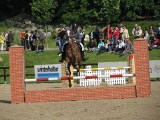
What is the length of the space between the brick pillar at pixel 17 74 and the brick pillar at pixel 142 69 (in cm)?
398

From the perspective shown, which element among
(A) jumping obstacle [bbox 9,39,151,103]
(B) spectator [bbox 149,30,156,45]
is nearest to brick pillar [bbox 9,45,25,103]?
(A) jumping obstacle [bbox 9,39,151,103]

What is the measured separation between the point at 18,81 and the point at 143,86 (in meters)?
4.33

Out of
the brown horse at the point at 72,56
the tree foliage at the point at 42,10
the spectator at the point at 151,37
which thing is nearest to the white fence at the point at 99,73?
the brown horse at the point at 72,56

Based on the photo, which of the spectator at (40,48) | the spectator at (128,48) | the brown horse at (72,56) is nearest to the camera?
the brown horse at (72,56)

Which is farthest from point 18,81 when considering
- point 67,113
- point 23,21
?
point 23,21

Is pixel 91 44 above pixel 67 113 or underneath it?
above

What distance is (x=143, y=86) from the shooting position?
18953 mm

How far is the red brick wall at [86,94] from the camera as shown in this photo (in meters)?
19.1

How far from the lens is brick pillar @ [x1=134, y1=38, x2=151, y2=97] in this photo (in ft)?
62.2

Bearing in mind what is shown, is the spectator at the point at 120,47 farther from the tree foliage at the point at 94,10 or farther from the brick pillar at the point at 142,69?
the tree foliage at the point at 94,10

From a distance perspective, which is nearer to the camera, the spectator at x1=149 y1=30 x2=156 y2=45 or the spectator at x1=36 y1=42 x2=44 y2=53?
the spectator at x1=149 y1=30 x2=156 y2=45

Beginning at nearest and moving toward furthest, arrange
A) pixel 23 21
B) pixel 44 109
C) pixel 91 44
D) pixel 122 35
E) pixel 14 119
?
pixel 14 119
pixel 44 109
pixel 122 35
pixel 91 44
pixel 23 21

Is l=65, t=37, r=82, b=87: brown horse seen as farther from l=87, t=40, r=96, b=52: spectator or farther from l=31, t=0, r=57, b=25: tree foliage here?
l=31, t=0, r=57, b=25: tree foliage

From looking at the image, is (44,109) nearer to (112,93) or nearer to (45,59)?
(112,93)
